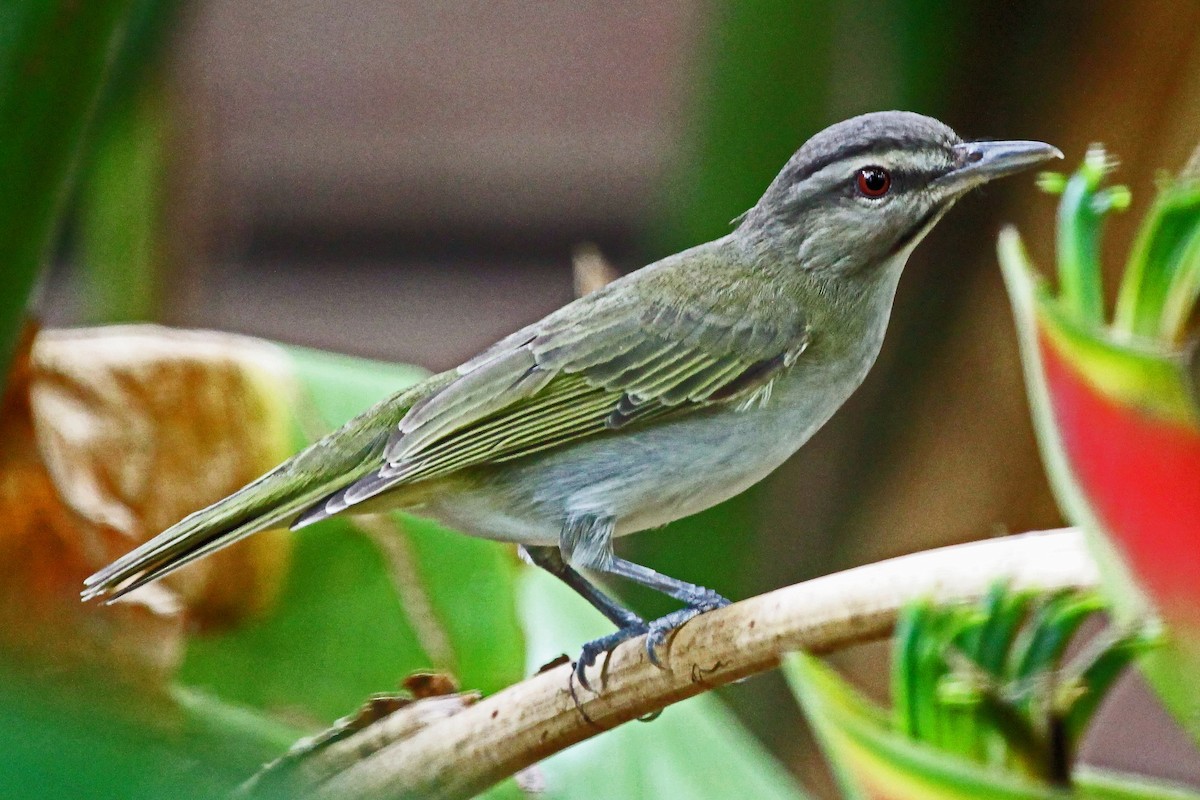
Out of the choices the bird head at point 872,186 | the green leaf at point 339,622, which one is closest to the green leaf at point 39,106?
the green leaf at point 339,622

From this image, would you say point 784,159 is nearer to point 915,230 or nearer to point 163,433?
point 915,230

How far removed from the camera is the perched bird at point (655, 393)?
1186 millimetres

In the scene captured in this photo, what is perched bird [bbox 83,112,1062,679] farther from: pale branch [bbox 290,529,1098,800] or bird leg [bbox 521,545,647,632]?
pale branch [bbox 290,529,1098,800]

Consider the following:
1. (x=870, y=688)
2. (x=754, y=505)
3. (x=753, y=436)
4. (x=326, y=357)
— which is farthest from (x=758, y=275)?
(x=870, y=688)

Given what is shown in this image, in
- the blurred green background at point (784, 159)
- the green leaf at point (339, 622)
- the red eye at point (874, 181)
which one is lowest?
the red eye at point (874, 181)

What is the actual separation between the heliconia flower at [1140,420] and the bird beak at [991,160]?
41cm

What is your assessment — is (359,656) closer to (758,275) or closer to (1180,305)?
(758,275)

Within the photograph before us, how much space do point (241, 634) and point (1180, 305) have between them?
119 cm

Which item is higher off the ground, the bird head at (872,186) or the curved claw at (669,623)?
the bird head at (872,186)

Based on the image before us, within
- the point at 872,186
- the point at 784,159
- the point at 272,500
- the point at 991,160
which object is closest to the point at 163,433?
the point at 272,500

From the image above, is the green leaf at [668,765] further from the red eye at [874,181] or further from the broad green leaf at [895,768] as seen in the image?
the broad green leaf at [895,768]

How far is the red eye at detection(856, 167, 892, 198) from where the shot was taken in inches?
45.3

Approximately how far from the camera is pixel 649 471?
1.23 metres

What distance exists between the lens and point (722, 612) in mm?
918
